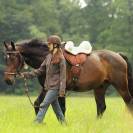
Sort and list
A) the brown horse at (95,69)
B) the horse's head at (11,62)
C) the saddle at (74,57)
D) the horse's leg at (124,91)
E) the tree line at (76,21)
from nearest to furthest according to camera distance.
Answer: the horse's head at (11,62) < the brown horse at (95,69) < the saddle at (74,57) < the horse's leg at (124,91) < the tree line at (76,21)

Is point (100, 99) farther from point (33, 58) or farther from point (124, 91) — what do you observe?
point (33, 58)

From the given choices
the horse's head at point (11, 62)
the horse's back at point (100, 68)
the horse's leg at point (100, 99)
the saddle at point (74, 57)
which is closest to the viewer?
the horse's head at point (11, 62)

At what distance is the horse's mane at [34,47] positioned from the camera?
12672 millimetres

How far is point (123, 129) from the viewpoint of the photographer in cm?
1078

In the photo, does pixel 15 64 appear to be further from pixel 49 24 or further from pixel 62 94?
pixel 49 24

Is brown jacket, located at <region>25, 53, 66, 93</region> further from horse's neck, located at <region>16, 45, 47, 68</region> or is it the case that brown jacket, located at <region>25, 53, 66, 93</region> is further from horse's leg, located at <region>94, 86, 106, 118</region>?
horse's leg, located at <region>94, 86, 106, 118</region>

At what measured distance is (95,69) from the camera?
13.4 metres

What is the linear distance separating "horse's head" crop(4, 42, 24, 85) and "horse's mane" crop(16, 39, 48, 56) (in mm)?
375

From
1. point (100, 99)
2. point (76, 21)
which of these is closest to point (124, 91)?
point (100, 99)

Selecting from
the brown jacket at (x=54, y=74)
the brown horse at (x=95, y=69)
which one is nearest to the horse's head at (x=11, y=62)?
the brown horse at (x=95, y=69)

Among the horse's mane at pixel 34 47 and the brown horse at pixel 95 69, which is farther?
the horse's mane at pixel 34 47

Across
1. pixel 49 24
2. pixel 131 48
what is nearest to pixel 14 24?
pixel 49 24

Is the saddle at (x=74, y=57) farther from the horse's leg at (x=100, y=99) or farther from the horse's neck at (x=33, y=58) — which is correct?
the horse's leg at (x=100, y=99)

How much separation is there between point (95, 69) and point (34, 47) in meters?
1.61
